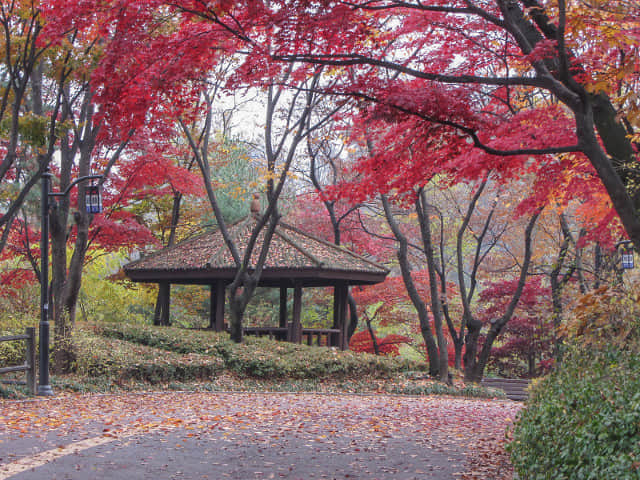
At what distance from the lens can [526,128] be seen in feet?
30.0

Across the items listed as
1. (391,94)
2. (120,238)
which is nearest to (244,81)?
(391,94)

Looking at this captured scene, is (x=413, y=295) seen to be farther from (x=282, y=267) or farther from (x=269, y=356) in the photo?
(x=269, y=356)

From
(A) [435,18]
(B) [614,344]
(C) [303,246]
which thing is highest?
(A) [435,18]

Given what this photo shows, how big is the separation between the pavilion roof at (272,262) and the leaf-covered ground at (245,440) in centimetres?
617

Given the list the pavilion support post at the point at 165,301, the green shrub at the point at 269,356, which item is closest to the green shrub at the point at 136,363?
the green shrub at the point at 269,356

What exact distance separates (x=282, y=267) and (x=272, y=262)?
1.25 ft

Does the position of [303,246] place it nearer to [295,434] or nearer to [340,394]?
[340,394]

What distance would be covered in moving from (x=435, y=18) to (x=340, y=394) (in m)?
7.43

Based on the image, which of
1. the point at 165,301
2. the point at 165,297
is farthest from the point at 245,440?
the point at 165,297

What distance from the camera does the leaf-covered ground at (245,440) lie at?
5.65 m

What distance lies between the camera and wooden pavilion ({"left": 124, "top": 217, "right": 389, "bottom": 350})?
54.2 ft

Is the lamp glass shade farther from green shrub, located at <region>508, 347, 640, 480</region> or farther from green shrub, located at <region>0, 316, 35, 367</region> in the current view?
green shrub, located at <region>508, 347, 640, 480</region>

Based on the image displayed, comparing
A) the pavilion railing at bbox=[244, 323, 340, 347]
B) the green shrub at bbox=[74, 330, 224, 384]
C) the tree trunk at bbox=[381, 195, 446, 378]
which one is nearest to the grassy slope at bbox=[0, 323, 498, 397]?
the green shrub at bbox=[74, 330, 224, 384]

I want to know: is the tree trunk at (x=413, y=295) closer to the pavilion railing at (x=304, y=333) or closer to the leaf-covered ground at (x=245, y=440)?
the pavilion railing at (x=304, y=333)
